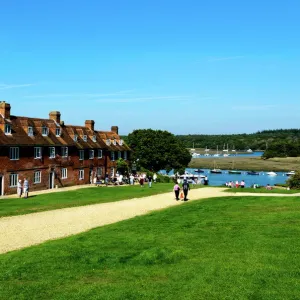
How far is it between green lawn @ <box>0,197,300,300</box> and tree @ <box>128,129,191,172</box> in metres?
65.8

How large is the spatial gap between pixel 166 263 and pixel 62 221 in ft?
39.9

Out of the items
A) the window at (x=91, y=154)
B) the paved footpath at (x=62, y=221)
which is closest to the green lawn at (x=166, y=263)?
the paved footpath at (x=62, y=221)

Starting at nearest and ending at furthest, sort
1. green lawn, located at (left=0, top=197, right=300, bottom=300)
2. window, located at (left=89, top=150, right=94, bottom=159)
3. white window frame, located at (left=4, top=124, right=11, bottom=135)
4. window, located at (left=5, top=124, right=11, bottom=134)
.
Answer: green lawn, located at (left=0, top=197, right=300, bottom=300), white window frame, located at (left=4, top=124, right=11, bottom=135), window, located at (left=5, top=124, right=11, bottom=134), window, located at (left=89, top=150, right=94, bottom=159)

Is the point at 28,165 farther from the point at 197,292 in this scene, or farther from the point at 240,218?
the point at 197,292

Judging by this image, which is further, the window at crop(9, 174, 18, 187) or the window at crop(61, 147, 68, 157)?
the window at crop(61, 147, 68, 157)

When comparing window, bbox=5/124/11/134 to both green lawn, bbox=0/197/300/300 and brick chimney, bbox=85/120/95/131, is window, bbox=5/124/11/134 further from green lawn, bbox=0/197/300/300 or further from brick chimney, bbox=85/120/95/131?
green lawn, bbox=0/197/300/300

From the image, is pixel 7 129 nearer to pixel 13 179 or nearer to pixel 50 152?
pixel 13 179

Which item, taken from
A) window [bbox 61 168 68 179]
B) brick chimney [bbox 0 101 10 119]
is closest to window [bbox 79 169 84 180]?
window [bbox 61 168 68 179]

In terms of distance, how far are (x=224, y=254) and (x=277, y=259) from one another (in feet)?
6.22

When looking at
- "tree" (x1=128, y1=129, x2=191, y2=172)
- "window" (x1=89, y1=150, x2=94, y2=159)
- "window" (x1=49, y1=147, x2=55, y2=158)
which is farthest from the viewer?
"tree" (x1=128, y1=129, x2=191, y2=172)

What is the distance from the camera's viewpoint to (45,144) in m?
54.0

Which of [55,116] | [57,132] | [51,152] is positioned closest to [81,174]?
[57,132]

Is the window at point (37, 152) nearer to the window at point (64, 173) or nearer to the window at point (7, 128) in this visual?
the window at point (7, 128)

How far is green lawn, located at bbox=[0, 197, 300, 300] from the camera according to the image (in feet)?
39.2
